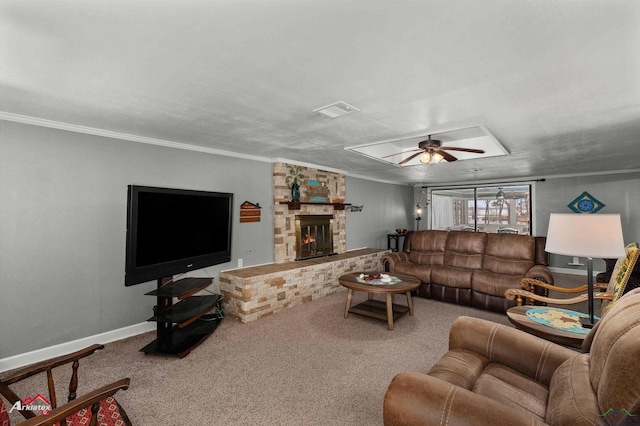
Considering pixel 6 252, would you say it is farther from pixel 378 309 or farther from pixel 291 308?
pixel 378 309

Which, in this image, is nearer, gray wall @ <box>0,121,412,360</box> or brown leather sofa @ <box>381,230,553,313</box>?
gray wall @ <box>0,121,412,360</box>

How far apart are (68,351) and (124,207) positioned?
5.04 ft

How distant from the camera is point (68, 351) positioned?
2.91m

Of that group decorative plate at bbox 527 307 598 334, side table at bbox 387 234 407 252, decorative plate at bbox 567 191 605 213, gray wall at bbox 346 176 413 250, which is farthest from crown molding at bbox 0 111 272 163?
decorative plate at bbox 567 191 605 213

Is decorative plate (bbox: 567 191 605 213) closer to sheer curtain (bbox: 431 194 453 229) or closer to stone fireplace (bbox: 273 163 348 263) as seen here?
sheer curtain (bbox: 431 194 453 229)

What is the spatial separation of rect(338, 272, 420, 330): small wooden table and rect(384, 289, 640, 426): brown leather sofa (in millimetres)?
1557

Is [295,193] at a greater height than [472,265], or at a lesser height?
greater

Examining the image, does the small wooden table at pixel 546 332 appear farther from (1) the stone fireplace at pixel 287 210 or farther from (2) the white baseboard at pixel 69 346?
(2) the white baseboard at pixel 69 346

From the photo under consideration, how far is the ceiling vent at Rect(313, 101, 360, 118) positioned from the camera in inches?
98.3

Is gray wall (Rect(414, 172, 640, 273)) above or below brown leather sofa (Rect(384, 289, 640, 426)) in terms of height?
above

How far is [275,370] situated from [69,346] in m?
2.17

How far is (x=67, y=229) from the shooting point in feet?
9.62

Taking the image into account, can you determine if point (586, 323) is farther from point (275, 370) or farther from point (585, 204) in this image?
point (585, 204)

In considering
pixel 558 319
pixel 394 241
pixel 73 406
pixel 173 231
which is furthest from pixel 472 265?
pixel 73 406
